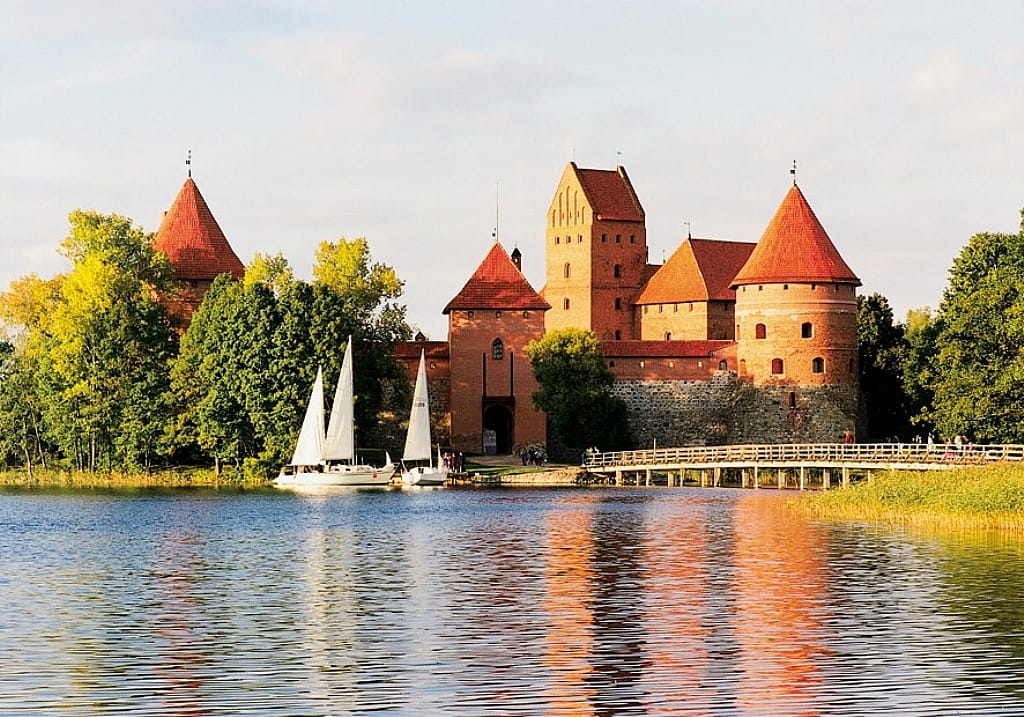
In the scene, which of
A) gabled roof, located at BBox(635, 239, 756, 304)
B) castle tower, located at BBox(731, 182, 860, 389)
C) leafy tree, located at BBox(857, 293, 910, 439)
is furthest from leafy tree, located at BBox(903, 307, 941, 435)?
gabled roof, located at BBox(635, 239, 756, 304)

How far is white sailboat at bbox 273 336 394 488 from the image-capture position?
178ft

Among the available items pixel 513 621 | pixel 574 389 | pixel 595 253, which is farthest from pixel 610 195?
pixel 513 621

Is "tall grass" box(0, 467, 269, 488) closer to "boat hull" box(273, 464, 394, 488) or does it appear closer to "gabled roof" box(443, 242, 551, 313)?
"boat hull" box(273, 464, 394, 488)

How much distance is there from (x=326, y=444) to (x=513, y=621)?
36.3 meters

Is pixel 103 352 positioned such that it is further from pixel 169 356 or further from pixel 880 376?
pixel 880 376

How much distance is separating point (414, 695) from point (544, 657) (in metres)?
2.39

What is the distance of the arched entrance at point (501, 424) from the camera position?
218ft

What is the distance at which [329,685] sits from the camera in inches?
610

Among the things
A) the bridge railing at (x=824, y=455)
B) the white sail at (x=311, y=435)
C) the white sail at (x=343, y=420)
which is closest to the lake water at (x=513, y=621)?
the bridge railing at (x=824, y=455)

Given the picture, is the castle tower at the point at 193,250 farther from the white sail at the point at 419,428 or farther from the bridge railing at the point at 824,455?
the bridge railing at the point at 824,455

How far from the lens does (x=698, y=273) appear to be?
80062mm

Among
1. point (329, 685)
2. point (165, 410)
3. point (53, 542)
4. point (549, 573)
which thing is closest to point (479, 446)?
point (165, 410)

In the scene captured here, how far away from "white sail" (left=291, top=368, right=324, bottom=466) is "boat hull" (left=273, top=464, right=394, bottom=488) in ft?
1.49

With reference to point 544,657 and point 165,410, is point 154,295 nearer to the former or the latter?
point 165,410
